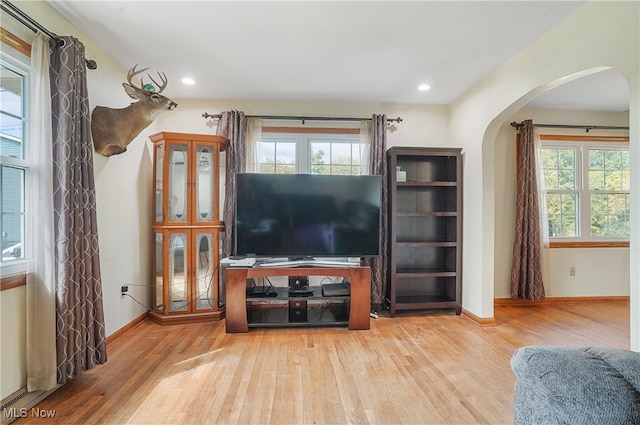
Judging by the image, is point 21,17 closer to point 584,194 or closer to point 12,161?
point 12,161

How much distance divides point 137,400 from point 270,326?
50.8 inches

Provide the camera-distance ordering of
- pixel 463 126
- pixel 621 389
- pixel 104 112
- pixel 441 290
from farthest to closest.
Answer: pixel 441 290, pixel 463 126, pixel 104 112, pixel 621 389

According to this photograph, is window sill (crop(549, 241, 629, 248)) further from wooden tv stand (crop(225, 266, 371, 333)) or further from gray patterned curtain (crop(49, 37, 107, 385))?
gray patterned curtain (crop(49, 37, 107, 385))

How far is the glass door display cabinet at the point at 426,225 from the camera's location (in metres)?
3.36

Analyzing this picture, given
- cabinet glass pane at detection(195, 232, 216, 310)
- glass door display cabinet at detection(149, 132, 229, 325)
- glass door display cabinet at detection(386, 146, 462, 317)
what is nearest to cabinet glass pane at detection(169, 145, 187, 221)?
glass door display cabinet at detection(149, 132, 229, 325)

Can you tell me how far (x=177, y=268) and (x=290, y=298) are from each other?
1.22 meters

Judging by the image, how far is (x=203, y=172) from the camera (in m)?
3.18

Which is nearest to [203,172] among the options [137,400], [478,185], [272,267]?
[272,267]

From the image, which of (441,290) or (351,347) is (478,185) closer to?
(441,290)

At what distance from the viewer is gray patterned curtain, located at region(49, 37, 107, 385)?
70.5 inches

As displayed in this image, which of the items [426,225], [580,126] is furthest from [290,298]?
[580,126]

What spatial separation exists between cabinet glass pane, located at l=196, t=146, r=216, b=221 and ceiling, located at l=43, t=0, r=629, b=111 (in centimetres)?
73

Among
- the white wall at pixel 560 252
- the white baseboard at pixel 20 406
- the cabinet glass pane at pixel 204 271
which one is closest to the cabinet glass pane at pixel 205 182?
the cabinet glass pane at pixel 204 271

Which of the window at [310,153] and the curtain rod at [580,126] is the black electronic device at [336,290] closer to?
the window at [310,153]
